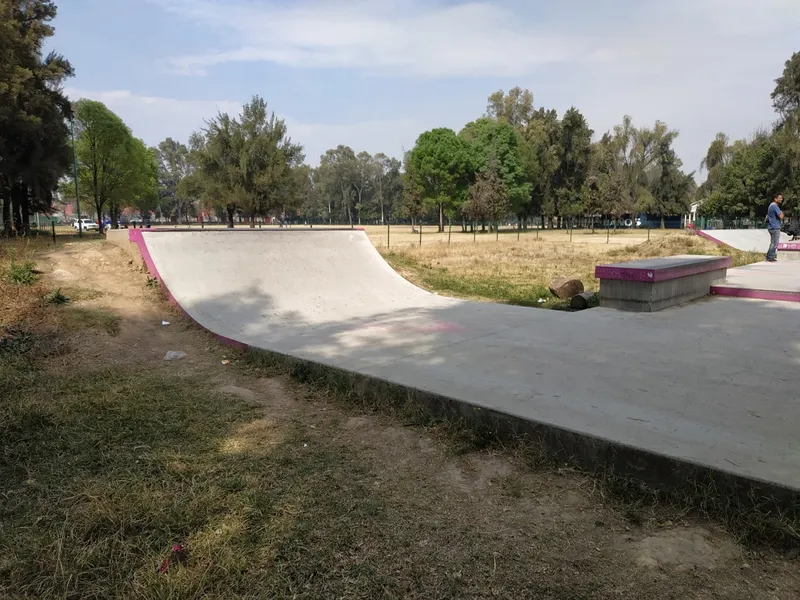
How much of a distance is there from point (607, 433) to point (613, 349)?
2.27 metres

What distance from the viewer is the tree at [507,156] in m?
52.8

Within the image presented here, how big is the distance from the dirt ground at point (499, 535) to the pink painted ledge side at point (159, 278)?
245 cm

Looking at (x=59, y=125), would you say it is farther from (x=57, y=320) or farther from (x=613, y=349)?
(x=613, y=349)

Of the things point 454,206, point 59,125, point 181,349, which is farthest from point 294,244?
point 454,206

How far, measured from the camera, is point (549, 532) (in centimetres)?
239

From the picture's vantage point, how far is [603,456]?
2.86m

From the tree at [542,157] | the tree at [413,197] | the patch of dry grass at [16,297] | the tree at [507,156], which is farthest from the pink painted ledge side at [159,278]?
the tree at [542,157]

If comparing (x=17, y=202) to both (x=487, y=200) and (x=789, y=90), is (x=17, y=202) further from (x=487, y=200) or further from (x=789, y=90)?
(x=789, y=90)

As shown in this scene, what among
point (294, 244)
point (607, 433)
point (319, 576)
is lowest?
point (319, 576)

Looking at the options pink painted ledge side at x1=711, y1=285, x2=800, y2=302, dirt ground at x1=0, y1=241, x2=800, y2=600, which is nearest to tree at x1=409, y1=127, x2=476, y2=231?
pink painted ledge side at x1=711, y1=285, x2=800, y2=302

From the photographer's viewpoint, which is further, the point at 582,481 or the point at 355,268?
the point at 355,268

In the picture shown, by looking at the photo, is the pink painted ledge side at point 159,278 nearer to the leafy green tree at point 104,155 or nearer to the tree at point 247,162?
the tree at point 247,162

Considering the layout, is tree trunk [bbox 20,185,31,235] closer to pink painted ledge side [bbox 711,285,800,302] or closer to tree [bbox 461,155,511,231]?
pink painted ledge side [bbox 711,285,800,302]

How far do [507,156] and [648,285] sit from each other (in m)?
49.1
